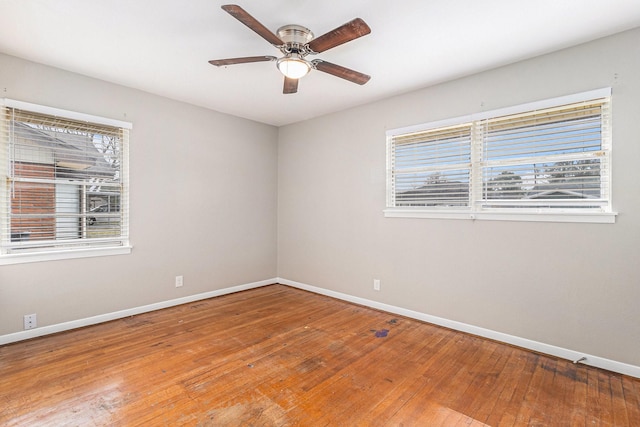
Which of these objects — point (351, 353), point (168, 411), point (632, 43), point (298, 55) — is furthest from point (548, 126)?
point (168, 411)

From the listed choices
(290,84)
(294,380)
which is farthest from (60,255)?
(290,84)

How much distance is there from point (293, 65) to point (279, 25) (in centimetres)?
29

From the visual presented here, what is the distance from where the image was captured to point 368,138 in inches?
157

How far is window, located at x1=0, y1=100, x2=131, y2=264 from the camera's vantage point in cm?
283

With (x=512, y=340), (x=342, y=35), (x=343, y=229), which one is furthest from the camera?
(x=343, y=229)

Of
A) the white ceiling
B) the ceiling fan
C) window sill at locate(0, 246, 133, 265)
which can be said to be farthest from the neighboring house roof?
the ceiling fan

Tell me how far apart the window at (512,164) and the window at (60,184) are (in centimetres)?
315

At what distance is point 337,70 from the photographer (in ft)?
8.17

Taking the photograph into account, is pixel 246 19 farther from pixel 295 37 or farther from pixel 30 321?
pixel 30 321

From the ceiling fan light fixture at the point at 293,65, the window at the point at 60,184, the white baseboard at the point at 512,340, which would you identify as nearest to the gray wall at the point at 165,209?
the window at the point at 60,184

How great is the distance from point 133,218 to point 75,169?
0.73 metres

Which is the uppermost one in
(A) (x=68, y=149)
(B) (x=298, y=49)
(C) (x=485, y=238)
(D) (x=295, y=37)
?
(D) (x=295, y=37)

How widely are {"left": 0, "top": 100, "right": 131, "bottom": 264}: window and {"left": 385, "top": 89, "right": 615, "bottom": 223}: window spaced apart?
10.3 ft

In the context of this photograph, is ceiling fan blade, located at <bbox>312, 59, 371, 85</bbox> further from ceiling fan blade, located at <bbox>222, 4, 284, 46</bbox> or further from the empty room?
ceiling fan blade, located at <bbox>222, 4, 284, 46</bbox>
